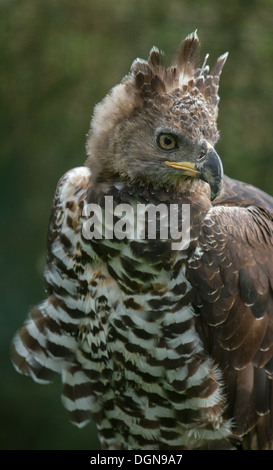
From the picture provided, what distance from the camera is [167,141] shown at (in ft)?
11.3

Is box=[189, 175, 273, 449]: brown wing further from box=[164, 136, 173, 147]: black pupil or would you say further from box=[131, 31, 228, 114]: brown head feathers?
box=[131, 31, 228, 114]: brown head feathers

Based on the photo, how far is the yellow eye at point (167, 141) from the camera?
136 inches

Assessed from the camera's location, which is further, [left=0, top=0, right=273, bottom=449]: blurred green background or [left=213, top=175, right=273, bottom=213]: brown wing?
[left=0, top=0, right=273, bottom=449]: blurred green background

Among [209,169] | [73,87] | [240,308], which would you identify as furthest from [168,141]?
[73,87]

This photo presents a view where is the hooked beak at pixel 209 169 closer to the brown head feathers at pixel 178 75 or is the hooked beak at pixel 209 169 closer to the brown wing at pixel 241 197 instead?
the brown head feathers at pixel 178 75

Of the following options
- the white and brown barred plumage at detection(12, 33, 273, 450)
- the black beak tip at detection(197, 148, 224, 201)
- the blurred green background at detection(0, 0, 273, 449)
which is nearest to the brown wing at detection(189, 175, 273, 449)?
the white and brown barred plumage at detection(12, 33, 273, 450)

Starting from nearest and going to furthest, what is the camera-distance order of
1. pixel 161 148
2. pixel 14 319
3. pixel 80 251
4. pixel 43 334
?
pixel 161 148 → pixel 80 251 → pixel 43 334 → pixel 14 319

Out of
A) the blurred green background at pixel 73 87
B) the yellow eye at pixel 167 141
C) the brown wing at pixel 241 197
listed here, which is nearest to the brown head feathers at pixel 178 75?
the yellow eye at pixel 167 141

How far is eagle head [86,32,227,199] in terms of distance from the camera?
3.40 metres

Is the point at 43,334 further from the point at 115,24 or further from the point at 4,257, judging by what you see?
the point at 115,24

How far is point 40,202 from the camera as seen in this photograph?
18.9ft

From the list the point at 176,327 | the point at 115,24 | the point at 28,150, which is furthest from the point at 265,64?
the point at 176,327

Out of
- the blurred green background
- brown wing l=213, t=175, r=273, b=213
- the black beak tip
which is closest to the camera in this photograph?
the black beak tip
